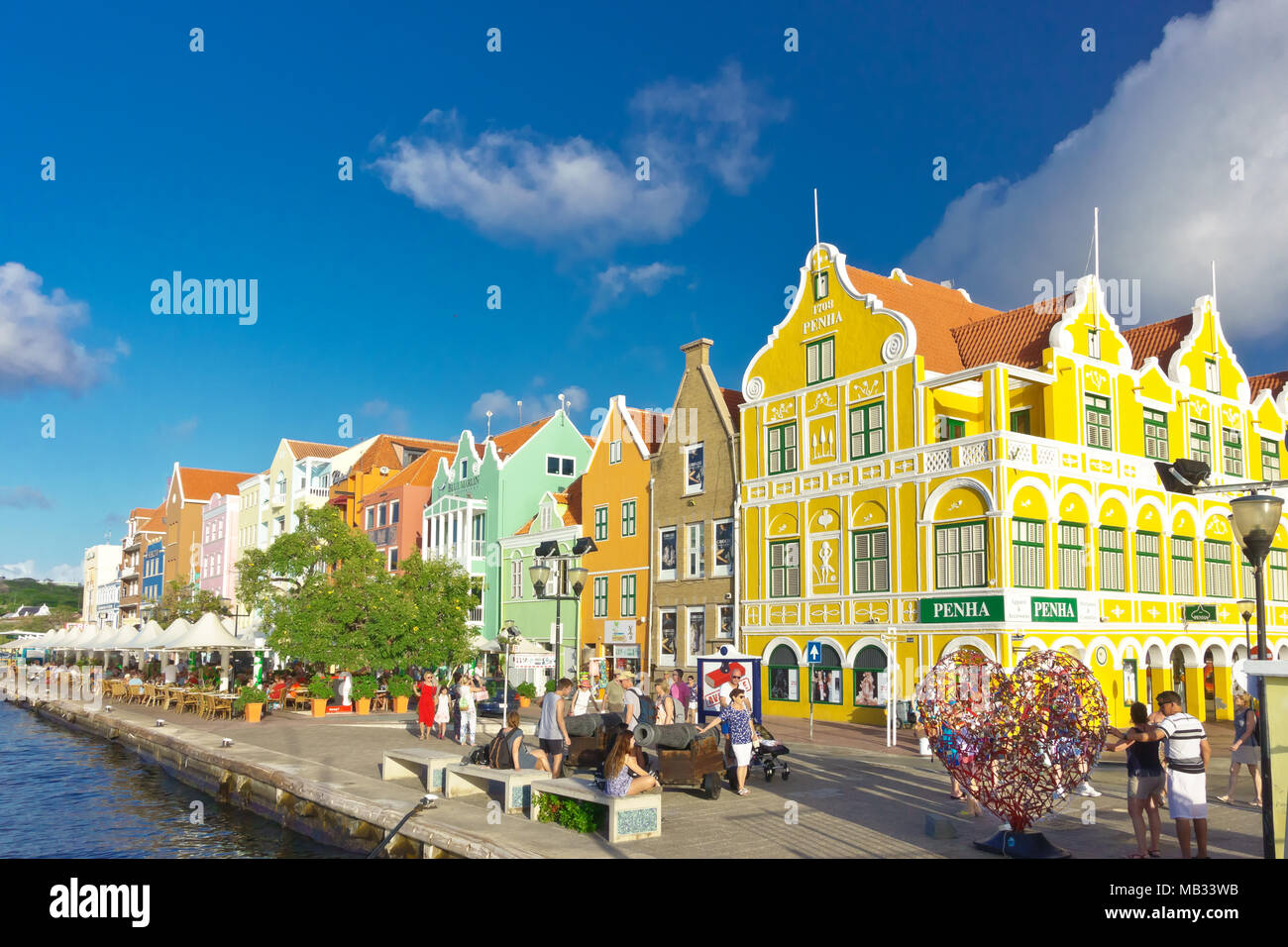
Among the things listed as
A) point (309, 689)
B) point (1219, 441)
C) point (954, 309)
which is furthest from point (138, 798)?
point (1219, 441)

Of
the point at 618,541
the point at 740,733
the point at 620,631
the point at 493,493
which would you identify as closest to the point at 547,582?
the point at 618,541

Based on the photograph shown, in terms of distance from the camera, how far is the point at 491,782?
53.9 ft

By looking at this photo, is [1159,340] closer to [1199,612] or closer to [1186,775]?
[1199,612]

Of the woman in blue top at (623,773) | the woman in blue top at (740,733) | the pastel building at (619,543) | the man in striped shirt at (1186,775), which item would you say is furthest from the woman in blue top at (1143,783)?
the pastel building at (619,543)

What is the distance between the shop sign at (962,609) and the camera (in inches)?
1094

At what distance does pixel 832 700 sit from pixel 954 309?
14.9 m

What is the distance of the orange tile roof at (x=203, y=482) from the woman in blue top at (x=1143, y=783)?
298 feet

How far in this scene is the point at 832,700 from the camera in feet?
107

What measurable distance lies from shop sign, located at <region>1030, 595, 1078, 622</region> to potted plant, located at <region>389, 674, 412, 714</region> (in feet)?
67.0
